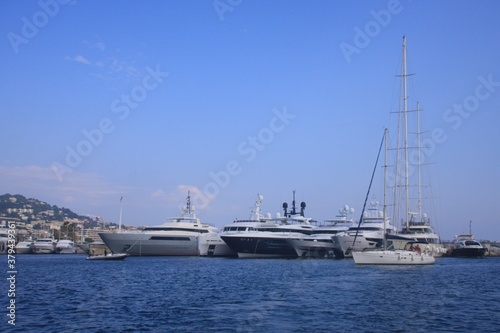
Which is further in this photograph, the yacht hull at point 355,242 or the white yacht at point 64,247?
the white yacht at point 64,247

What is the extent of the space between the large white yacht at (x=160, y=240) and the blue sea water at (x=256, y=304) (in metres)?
40.8

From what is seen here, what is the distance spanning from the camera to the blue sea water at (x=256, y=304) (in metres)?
20.5

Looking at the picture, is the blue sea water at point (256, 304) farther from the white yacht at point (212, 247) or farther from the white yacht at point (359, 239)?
the white yacht at point (212, 247)

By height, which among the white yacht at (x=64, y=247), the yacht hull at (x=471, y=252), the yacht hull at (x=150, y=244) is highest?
the yacht hull at (x=150, y=244)

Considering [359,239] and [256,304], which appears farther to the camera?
[359,239]

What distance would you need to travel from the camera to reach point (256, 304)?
26.0 meters

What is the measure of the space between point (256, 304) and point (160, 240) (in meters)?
58.9

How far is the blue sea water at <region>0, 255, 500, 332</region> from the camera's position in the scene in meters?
20.5

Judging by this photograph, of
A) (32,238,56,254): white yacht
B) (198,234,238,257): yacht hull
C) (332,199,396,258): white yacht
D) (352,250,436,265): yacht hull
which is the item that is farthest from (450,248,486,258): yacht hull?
(32,238,56,254): white yacht

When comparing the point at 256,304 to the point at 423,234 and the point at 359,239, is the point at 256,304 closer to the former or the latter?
the point at 359,239

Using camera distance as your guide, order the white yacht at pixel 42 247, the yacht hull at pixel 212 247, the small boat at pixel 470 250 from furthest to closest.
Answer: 1. the white yacht at pixel 42 247
2. the small boat at pixel 470 250
3. the yacht hull at pixel 212 247

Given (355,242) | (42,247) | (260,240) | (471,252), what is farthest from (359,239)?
(42,247)

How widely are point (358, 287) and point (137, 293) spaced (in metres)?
14.6

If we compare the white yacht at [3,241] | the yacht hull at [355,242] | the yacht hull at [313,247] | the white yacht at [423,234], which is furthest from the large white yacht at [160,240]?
the white yacht at [3,241]
